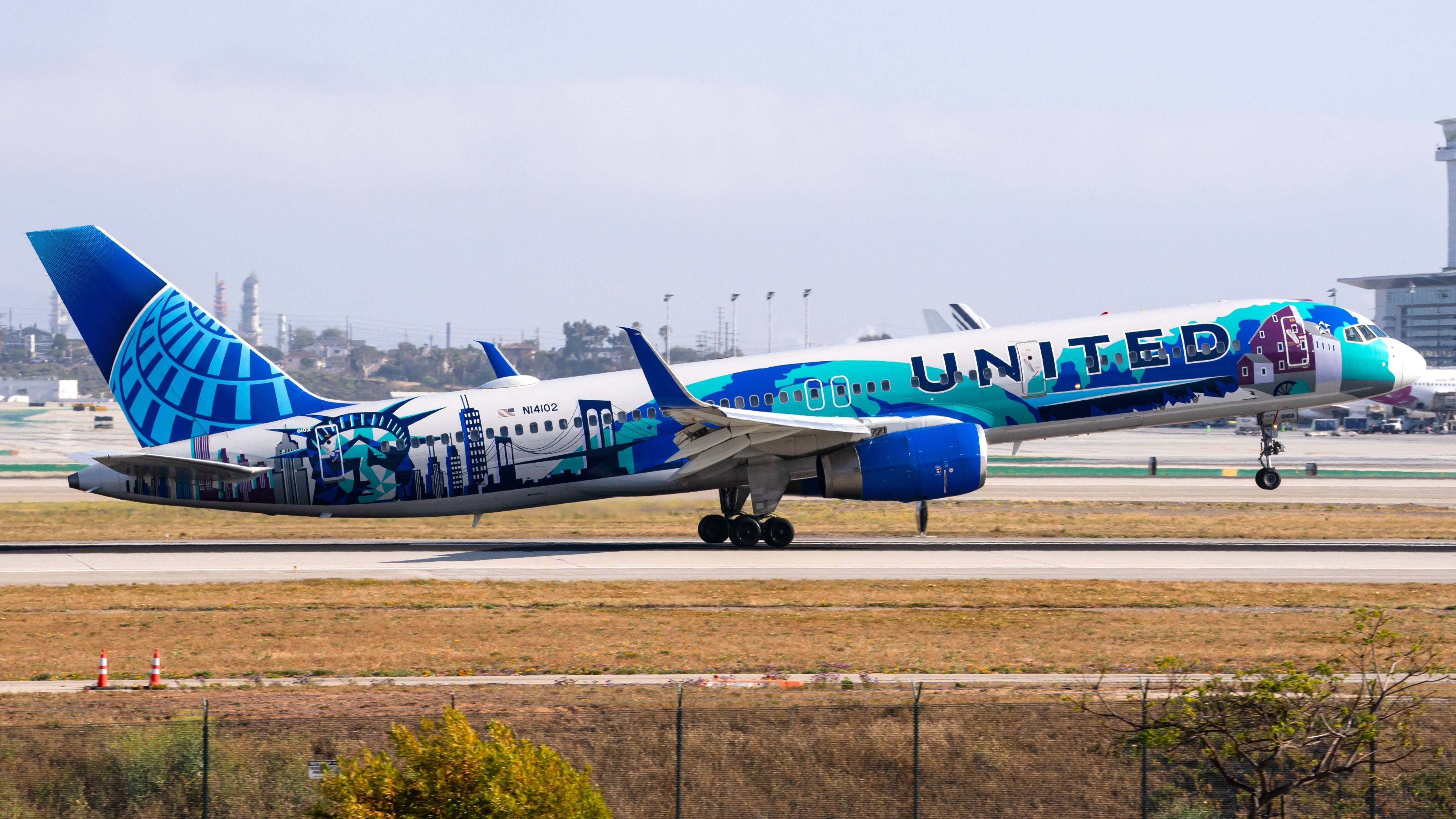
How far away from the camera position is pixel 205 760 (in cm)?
1576

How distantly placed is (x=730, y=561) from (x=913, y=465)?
19.6 feet

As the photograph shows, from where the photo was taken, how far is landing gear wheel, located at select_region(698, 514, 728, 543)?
4041cm

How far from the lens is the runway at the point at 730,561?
33.3 m

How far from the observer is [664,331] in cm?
18088

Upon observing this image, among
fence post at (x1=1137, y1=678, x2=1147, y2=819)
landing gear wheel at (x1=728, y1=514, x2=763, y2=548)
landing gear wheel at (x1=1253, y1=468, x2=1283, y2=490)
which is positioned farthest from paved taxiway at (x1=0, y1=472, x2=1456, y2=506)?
fence post at (x1=1137, y1=678, x2=1147, y2=819)

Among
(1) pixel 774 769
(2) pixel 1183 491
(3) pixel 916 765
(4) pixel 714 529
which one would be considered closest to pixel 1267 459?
(4) pixel 714 529

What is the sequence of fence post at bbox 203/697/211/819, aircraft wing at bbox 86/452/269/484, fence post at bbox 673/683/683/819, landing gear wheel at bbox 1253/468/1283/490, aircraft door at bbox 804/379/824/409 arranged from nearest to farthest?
1. fence post at bbox 203/697/211/819
2. fence post at bbox 673/683/683/819
3. aircraft wing at bbox 86/452/269/484
4. aircraft door at bbox 804/379/824/409
5. landing gear wheel at bbox 1253/468/1283/490

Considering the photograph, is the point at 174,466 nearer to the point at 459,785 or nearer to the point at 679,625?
the point at 679,625

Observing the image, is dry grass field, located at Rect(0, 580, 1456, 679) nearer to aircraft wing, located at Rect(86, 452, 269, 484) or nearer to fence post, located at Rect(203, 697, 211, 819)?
fence post, located at Rect(203, 697, 211, 819)

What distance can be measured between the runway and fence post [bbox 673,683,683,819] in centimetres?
1408

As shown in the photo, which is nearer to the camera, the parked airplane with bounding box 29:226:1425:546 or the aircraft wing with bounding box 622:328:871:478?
the aircraft wing with bounding box 622:328:871:478

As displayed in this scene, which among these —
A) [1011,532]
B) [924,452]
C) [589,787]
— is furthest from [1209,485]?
[589,787]

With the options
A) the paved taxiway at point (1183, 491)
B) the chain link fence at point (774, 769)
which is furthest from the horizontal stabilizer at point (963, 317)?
the chain link fence at point (774, 769)

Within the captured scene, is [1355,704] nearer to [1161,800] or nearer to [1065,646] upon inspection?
[1161,800]
